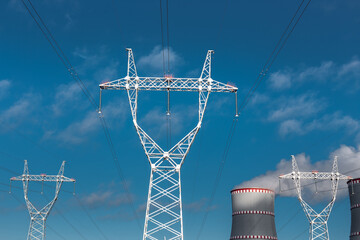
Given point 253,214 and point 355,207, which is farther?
point 355,207

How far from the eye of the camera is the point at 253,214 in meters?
70.2

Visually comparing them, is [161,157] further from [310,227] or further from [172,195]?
[310,227]

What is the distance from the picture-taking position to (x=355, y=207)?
2790 inches

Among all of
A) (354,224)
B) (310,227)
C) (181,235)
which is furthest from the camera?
(310,227)

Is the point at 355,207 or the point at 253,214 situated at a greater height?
the point at 355,207

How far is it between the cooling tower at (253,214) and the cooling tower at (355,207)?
38.4ft

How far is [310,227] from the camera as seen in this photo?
80875 mm

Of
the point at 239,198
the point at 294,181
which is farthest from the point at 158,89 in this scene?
the point at 294,181

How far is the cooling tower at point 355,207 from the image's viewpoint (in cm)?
6925

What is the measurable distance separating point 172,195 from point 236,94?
33.1ft

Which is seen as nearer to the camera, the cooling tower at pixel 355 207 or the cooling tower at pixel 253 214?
the cooling tower at pixel 355 207

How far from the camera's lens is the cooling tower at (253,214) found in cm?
6956

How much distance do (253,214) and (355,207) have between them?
51.6ft

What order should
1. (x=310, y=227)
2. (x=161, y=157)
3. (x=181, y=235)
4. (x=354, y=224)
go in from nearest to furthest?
(x=181, y=235)
(x=161, y=157)
(x=354, y=224)
(x=310, y=227)
